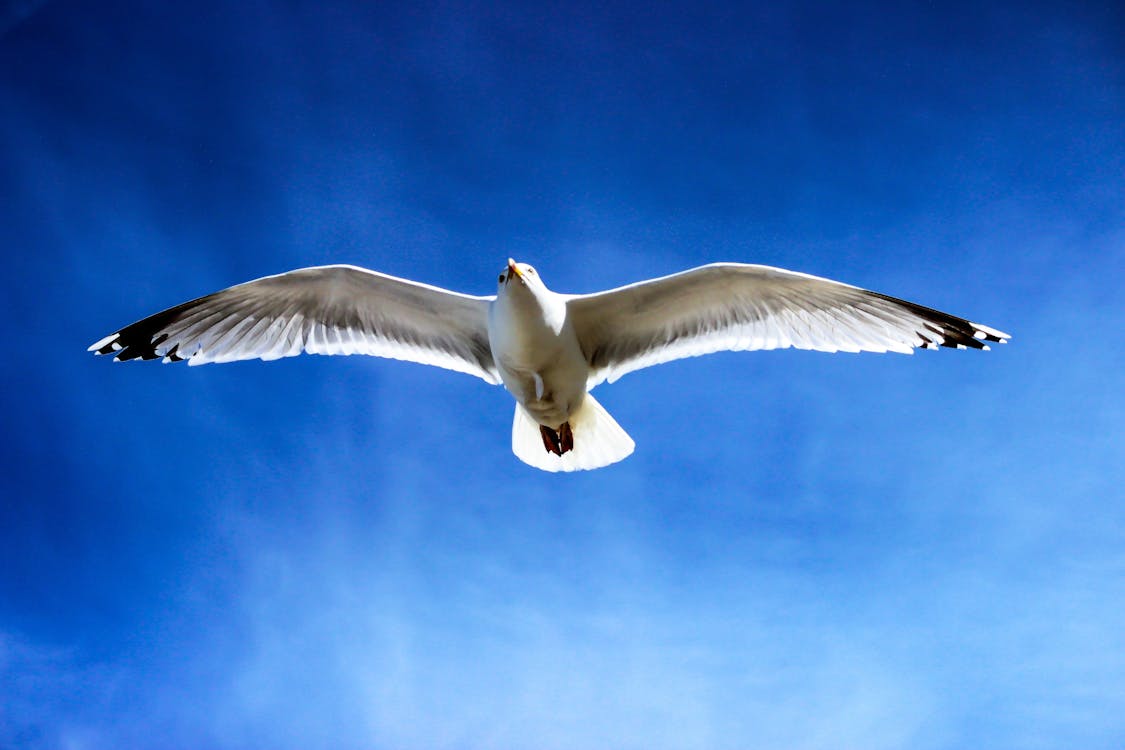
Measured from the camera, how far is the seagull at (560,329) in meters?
2.87

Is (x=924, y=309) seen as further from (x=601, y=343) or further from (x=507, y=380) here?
(x=507, y=380)

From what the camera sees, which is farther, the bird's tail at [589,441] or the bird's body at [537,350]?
the bird's tail at [589,441]

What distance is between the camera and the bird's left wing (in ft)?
9.41

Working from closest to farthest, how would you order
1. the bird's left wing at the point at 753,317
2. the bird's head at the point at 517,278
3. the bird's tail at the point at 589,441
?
the bird's head at the point at 517,278 < the bird's left wing at the point at 753,317 < the bird's tail at the point at 589,441

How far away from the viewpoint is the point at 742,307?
3.00 metres

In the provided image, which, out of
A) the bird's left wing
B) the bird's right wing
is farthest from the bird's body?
the bird's right wing

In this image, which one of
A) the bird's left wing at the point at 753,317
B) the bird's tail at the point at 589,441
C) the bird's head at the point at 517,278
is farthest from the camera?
the bird's tail at the point at 589,441

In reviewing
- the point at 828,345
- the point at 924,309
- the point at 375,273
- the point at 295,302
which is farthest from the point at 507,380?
the point at 924,309

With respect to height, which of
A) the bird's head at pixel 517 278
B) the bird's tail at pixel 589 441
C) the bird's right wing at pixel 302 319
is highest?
the bird's right wing at pixel 302 319

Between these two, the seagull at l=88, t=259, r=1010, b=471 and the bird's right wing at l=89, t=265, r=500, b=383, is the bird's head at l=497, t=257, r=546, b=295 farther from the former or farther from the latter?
the bird's right wing at l=89, t=265, r=500, b=383

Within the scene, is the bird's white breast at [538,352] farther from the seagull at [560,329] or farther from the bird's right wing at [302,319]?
the bird's right wing at [302,319]

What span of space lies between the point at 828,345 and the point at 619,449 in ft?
2.76

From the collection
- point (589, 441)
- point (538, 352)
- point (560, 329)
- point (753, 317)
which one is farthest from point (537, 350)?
point (753, 317)

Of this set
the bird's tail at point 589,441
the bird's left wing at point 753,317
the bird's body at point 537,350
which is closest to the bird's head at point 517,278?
the bird's body at point 537,350
